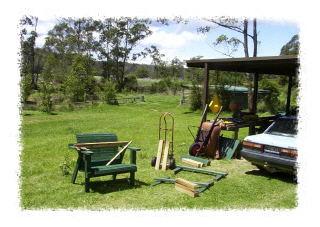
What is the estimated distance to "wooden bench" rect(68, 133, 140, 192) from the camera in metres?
5.59

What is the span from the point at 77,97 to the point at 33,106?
16.5 feet

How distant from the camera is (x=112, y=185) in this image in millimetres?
6164

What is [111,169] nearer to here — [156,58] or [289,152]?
[289,152]

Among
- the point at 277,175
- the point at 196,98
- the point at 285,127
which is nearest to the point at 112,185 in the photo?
the point at 277,175

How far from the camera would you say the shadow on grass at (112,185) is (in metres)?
5.85

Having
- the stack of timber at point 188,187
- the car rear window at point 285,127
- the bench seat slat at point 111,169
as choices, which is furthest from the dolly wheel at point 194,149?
the bench seat slat at point 111,169

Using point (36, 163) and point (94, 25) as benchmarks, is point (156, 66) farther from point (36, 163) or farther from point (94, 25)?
point (36, 163)

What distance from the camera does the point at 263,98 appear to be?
1031 inches

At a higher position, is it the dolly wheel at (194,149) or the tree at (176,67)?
the tree at (176,67)

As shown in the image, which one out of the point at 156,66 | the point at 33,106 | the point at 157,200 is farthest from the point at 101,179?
the point at 156,66

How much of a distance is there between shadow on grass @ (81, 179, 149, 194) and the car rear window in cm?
353

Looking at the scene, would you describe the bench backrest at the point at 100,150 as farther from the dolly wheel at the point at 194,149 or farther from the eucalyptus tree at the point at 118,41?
the eucalyptus tree at the point at 118,41

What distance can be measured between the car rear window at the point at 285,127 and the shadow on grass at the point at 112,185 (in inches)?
139

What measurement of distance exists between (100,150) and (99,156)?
124 millimetres
